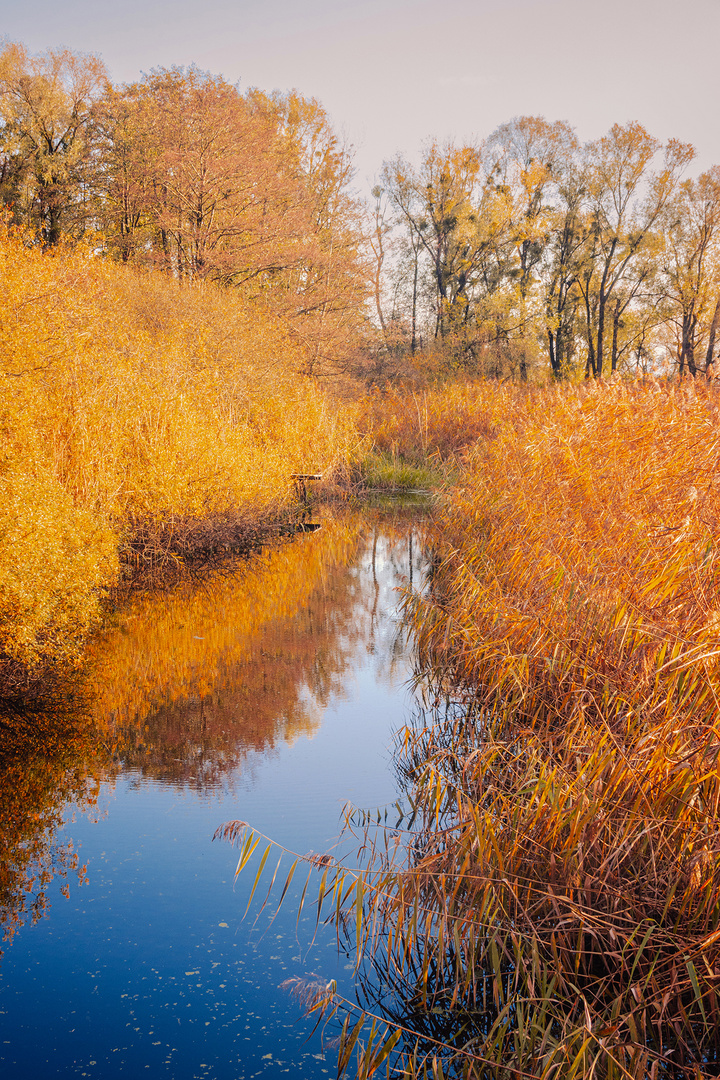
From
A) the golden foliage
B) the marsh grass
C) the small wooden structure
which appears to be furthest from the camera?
the small wooden structure

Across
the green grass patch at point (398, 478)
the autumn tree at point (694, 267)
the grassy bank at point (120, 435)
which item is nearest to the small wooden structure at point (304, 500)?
the grassy bank at point (120, 435)

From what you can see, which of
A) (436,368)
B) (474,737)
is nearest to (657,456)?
(474,737)

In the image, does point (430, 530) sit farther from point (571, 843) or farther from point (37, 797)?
point (571, 843)

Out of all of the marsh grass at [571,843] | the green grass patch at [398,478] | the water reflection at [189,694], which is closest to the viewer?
the marsh grass at [571,843]

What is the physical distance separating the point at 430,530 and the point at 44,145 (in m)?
20.1

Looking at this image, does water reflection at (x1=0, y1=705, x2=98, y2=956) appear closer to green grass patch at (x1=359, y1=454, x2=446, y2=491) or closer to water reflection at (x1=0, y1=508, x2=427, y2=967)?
water reflection at (x1=0, y1=508, x2=427, y2=967)

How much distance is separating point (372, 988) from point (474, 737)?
5.74 ft

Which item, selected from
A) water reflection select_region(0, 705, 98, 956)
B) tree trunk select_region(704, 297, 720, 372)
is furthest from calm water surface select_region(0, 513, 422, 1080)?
tree trunk select_region(704, 297, 720, 372)

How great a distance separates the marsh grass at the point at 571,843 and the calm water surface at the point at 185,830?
296 mm

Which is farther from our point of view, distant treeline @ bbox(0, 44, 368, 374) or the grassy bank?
distant treeline @ bbox(0, 44, 368, 374)

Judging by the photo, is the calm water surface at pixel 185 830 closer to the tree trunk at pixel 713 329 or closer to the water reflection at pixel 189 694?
the water reflection at pixel 189 694

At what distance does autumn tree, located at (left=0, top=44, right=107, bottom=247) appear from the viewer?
75.0 feet

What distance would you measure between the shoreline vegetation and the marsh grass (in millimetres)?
20

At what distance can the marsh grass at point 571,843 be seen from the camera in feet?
7.64
